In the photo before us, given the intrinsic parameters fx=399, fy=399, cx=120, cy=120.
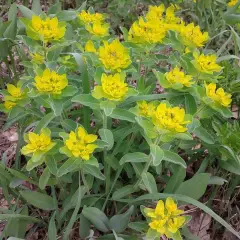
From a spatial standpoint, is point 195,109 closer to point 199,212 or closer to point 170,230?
point 170,230

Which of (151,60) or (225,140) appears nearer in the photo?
(225,140)

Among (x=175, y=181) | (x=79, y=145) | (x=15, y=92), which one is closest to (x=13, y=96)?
(x=15, y=92)

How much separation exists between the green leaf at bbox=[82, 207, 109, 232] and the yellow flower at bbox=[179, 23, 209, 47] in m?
0.78

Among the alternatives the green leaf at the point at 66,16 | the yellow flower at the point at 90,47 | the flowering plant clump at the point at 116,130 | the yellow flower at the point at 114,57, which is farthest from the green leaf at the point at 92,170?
the green leaf at the point at 66,16

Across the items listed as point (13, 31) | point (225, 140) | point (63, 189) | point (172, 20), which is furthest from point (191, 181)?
point (13, 31)

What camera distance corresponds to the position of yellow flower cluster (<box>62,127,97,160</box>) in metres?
1.28

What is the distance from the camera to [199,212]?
183 centimetres

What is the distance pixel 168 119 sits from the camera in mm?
1260

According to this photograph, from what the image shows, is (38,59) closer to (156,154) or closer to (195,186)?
(156,154)

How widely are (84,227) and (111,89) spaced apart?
58cm

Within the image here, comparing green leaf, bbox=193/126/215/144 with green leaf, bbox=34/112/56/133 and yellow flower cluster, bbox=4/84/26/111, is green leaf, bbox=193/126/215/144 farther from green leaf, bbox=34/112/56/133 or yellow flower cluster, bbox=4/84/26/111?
yellow flower cluster, bbox=4/84/26/111

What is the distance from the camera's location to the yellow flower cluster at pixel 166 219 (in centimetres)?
128

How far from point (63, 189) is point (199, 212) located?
0.65 metres

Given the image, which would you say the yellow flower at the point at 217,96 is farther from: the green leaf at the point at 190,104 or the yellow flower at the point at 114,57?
the yellow flower at the point at 114,57
